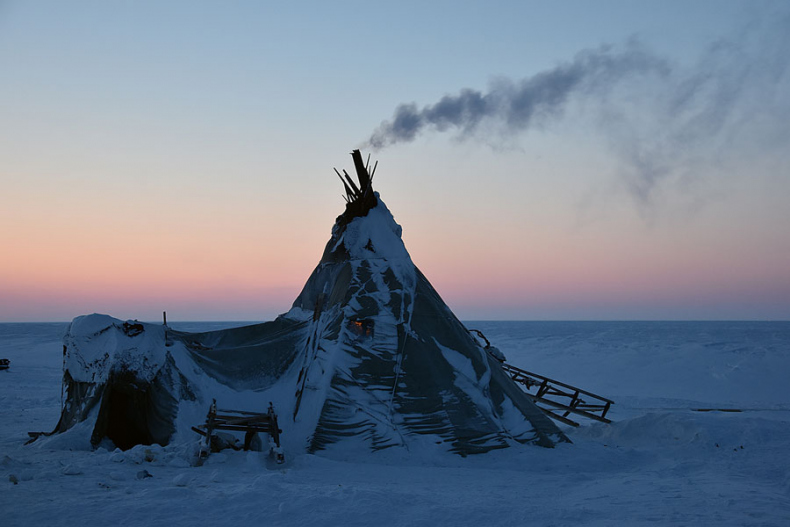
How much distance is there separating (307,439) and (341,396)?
88cm

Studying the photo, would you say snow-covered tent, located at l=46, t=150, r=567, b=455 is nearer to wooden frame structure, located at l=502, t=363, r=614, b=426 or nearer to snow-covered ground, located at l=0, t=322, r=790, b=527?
snow-covered ground, located at l=0, t=322, r=790, b=527

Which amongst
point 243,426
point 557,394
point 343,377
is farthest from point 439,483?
point 557,394

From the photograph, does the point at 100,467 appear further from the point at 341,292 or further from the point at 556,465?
the point at 556,465

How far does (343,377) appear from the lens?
32.2 ft

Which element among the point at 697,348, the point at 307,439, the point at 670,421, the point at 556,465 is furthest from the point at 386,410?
the point at 697,348

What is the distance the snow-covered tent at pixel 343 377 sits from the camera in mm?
9523

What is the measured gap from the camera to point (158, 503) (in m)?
6.15

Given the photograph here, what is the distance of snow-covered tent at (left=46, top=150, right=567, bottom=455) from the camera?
9523 mm

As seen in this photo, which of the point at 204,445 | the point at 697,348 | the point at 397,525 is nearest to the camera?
the point at 397,525

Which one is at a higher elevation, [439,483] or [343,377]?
[343,377]

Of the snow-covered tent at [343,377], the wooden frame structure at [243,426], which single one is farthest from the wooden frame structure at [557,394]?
the wooden frame structure at [243,426]

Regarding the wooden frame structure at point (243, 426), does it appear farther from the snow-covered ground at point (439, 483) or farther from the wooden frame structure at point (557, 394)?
the wooden frame structure at point (557, 394)

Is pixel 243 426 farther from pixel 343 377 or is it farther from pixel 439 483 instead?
pixel 439 483

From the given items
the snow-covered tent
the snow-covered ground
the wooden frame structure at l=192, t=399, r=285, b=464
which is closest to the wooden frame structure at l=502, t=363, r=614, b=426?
the snow-covered ground
